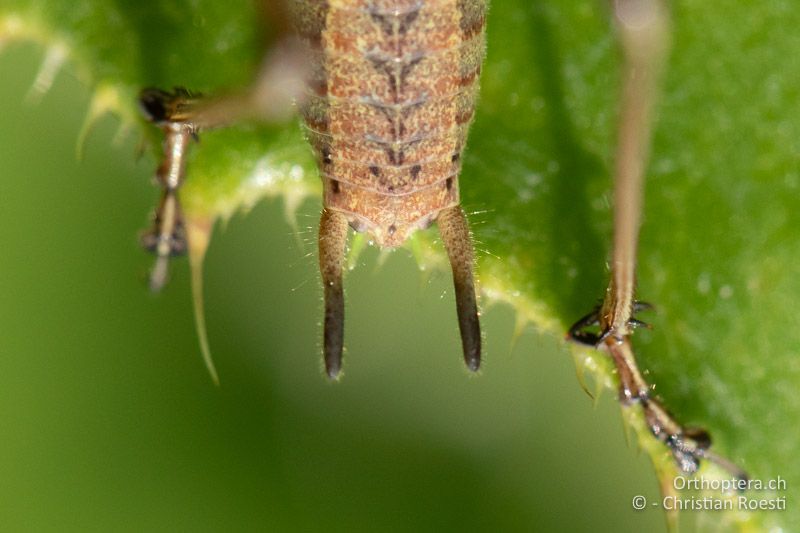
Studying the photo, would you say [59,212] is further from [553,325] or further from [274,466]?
[553,325]

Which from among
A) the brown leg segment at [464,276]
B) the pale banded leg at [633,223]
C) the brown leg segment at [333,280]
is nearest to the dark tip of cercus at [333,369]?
the brown leg segment at [333,280]

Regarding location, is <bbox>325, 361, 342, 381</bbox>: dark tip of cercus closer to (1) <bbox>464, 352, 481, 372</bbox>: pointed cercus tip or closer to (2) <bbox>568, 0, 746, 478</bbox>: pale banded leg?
(1) <bbox>464, 352, 481, 372</bbox>: pointed cercus tip

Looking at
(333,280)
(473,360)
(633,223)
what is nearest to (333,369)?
(333,280)

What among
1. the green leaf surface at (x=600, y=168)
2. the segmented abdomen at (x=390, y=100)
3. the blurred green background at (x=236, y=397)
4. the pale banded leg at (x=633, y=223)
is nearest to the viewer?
the pale banded leg at (x=633, y=223)

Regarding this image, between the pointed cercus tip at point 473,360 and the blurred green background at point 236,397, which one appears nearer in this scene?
the pointed cercus tip at point 473,360

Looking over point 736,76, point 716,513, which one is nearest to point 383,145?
point 736,76

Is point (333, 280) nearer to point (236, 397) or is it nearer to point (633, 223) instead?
point (633, 223)

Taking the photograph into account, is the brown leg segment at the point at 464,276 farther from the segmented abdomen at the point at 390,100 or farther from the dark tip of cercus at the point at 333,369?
the dark tip of cercus at the point at 333,369
